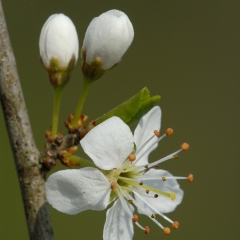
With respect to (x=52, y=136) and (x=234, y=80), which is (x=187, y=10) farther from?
(x=52, y=136)

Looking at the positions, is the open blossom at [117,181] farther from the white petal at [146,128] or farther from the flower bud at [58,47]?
the flower bud at [58,47]

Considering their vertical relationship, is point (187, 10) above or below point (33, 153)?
above

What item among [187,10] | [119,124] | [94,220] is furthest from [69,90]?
[119,124]

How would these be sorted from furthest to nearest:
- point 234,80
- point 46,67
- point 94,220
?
1. point 234,80
2. point 94,220
3. point 46,67

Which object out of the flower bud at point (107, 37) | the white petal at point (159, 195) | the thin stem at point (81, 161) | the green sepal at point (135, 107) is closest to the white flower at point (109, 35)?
the flower bud at point (107, 37)

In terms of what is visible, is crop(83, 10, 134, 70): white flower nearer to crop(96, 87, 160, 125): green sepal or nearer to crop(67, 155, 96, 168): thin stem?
crop(96, 87, 160, 125): green sepal

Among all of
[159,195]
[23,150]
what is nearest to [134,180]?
[159,195]
